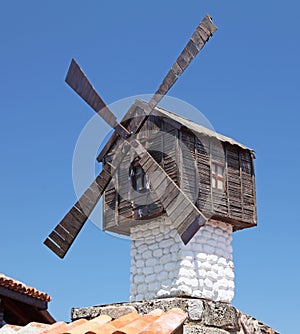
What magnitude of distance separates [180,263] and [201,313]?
4.38 ft

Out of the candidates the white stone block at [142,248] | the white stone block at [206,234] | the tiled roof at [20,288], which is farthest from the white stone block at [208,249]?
the tiled roof at [20,288]

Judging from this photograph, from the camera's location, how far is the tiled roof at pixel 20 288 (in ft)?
31.4

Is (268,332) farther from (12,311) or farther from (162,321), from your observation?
(12,311)

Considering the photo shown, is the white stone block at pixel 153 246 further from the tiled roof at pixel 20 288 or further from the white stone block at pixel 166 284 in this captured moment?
the tiled roof at pixel 20 288

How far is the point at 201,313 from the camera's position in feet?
21.9

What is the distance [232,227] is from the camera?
9.05 m

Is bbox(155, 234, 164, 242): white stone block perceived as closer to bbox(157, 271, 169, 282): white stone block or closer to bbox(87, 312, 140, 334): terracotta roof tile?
bbox(157, 271, 169, 282): white stone block

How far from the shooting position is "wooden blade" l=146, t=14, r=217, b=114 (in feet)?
28.8

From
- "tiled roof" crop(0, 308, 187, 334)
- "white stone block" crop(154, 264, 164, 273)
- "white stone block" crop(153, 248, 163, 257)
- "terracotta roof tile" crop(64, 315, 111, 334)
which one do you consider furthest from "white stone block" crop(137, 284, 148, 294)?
"terracotta roof tile" crop(64, 315, 111, 334)

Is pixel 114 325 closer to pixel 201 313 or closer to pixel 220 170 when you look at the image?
pixel 201 313

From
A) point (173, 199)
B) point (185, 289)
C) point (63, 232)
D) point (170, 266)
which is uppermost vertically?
point (63, 232)

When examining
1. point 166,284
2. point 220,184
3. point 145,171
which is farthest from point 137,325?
point 220,184

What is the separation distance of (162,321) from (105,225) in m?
3.70

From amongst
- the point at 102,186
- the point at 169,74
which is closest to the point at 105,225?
the point at 102,186
